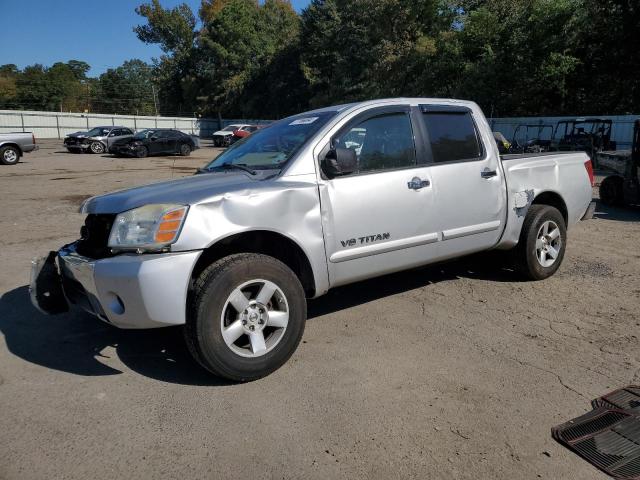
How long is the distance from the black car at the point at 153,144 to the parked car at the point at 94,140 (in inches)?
56.0

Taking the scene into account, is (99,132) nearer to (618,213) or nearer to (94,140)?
(94,140)

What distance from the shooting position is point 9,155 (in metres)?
20.8

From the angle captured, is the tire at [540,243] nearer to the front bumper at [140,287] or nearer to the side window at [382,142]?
the side window at [382,142]

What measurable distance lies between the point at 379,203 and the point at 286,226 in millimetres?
842

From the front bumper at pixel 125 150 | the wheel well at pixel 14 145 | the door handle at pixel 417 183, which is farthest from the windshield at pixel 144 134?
the door handle at pixel 417 183

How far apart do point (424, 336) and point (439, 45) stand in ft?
111

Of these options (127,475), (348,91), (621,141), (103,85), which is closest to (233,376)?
(127,475)

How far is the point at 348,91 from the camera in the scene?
45.5 meters

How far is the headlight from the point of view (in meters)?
3.16

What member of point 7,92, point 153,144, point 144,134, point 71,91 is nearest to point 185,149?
point 153,144

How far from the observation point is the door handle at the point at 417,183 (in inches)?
165

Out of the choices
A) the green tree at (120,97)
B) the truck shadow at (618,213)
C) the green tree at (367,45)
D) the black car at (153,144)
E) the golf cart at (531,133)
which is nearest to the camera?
the truck shadow at (618,213)

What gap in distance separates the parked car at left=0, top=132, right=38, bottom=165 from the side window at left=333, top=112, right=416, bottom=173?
67.7ft

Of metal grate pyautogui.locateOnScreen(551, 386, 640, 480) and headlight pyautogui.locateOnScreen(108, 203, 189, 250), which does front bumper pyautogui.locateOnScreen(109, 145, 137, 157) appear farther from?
metal grate pyautogui.locateOnScreen(551, 386, 640, 480)
